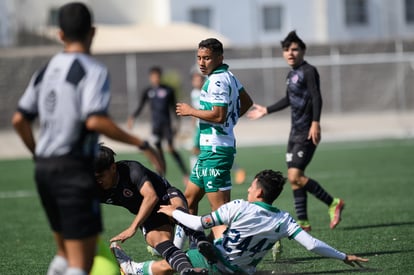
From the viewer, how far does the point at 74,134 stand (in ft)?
17.0

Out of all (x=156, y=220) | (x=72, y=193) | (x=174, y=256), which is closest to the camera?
(x=72, y=193)

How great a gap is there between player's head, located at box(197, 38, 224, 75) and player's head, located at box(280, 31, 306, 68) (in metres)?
2.15

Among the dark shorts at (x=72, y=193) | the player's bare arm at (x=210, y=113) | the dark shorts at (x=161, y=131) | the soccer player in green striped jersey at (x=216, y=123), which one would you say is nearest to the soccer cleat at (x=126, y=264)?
the soccer player in green striped jersey at (x=216, y=123)

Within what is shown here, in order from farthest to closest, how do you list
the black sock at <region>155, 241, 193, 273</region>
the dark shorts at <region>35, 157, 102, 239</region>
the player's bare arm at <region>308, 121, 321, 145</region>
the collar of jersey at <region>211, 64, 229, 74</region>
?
the player's bare arm at <region>308, 121, 321, 145</region>, the collar of jersey at <region>211, 64, 229, 74</region>, the black sock at <region>155, 241, 193, 273</region>, the dark shorts at <region>35, 157, 102, 239</region>

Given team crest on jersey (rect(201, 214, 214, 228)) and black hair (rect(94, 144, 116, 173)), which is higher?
black hair (rect(94, 144, 116, 173))

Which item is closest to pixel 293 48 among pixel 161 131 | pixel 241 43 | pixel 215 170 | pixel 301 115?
pixel 301 115

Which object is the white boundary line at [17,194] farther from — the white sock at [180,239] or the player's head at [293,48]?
the white sock at [180,239]

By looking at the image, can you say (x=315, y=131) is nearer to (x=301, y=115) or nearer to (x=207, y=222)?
(x=301, y=115)

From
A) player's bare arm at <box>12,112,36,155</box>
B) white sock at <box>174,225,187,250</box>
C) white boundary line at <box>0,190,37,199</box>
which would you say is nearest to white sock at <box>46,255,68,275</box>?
player's bare arm at <box>12,112,36,155</box>

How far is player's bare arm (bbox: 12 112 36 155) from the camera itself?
547cm

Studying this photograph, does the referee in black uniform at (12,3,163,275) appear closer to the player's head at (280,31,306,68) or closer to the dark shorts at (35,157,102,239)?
the dark shorts at (35,157,102,239)

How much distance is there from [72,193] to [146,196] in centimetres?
168

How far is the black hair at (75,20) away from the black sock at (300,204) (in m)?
5.38

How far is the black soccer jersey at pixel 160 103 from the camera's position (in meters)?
18.4
